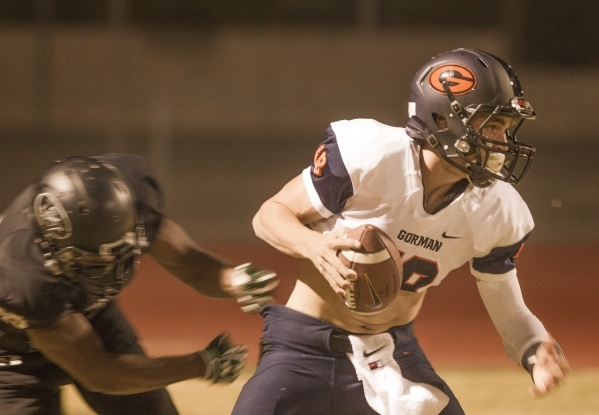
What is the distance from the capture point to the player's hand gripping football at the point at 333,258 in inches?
107

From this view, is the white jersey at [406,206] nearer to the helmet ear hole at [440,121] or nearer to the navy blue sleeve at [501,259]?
the navy blue sleeve at [501,259]

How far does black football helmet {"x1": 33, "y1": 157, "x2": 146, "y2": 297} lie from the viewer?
2.78 meters

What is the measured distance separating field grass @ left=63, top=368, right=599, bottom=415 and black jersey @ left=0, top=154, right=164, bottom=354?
1924 mm

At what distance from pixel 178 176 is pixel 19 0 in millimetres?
4326

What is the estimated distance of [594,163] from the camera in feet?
46.9

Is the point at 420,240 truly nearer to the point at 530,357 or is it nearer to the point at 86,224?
the point at 530,357

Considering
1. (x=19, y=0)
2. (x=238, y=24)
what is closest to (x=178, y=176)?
(x=238, y=24)

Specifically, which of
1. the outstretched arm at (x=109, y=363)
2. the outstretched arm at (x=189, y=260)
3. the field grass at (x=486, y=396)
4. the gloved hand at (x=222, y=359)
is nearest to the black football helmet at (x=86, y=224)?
the outstretched arm at (x=109, y=363)

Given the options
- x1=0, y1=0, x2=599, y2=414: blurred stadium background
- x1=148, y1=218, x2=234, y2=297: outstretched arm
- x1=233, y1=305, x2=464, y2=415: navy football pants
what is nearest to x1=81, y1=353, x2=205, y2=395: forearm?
x1=233, y1=305, x2=464, y2=415: navy football pants

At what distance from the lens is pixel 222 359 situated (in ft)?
10.2

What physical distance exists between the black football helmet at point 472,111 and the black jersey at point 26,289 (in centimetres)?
122

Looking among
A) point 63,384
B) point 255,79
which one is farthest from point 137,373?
point 255,79

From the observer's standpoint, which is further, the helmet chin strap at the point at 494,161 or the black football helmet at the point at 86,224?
the helmet chin strap at the point at 494,161

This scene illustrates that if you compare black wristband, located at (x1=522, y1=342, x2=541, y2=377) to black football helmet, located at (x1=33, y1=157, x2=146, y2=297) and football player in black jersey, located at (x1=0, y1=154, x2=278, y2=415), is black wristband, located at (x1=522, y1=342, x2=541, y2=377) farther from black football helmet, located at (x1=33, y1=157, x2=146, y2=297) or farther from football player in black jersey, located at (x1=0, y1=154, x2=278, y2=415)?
black football helmet, located at (x1=33, y1=157, x2=146, y2=297)
